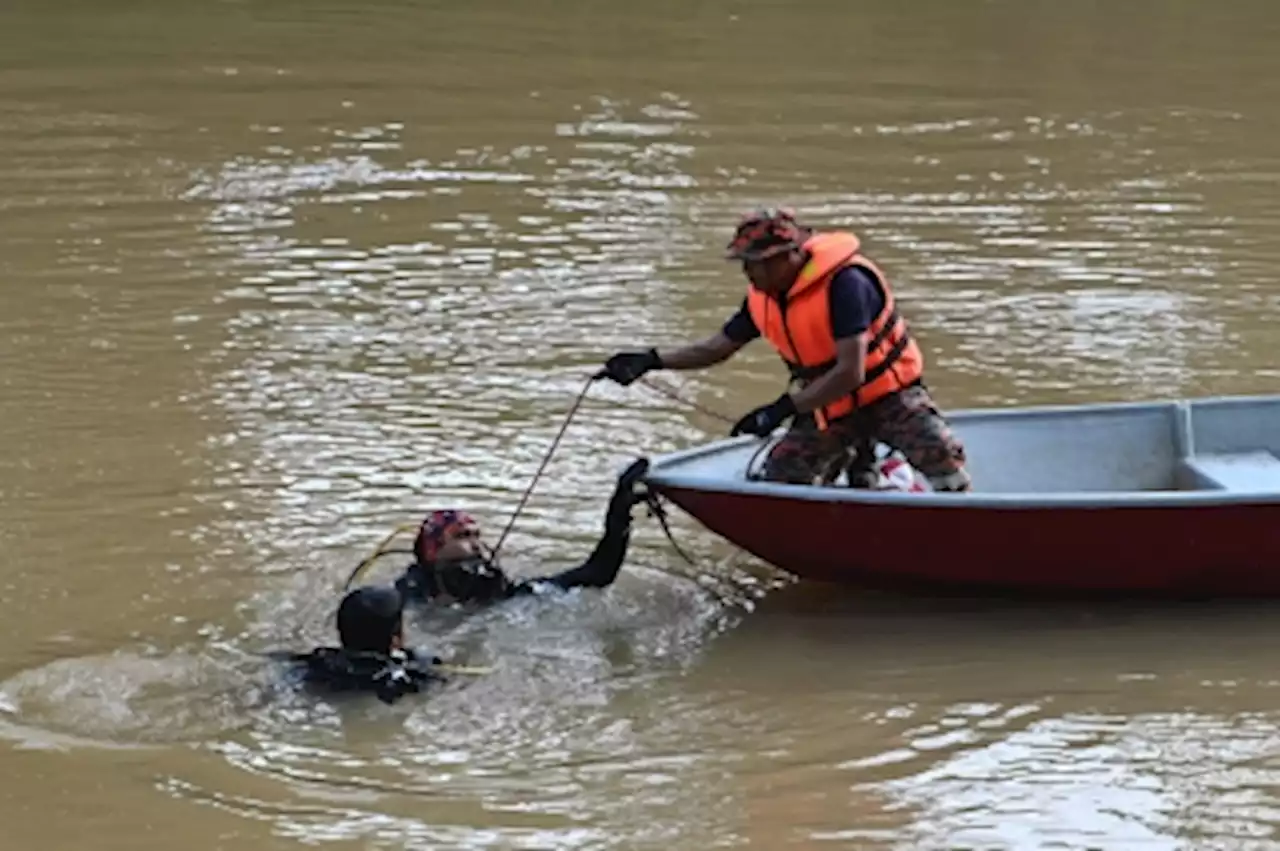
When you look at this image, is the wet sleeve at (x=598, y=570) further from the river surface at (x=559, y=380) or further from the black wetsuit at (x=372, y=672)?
the black wetsuit at (x=372, y=672)

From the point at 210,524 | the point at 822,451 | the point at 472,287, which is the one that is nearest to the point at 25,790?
the point at 210,524

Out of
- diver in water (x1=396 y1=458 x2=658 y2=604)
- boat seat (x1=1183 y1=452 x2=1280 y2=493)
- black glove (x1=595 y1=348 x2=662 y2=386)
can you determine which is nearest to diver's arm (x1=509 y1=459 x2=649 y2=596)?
diver in water (x1=396 y1=458 x2=658 y2=604)

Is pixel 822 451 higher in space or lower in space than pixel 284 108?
lower

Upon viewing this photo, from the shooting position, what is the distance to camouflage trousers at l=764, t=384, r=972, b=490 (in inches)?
279

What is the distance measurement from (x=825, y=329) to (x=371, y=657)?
1690mm

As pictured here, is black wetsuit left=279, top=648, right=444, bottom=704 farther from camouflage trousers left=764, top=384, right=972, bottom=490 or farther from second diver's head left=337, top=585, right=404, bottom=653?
camouflage trousers left=764, top=384, right=972, bottom=490

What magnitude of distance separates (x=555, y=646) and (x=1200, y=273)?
5066 mm

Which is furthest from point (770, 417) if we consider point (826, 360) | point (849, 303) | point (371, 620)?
point (371, 620)

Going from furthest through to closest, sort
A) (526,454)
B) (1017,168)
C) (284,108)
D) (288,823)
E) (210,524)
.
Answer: (284,108), (1017,168), (526,454), (210,524), (288,823)

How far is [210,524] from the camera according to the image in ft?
26.6

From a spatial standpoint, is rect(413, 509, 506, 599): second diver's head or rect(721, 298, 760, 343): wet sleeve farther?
rect(721, 298, 760, 343): wet sleeve

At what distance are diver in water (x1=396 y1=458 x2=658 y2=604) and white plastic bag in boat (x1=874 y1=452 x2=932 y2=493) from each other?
77 centimetres

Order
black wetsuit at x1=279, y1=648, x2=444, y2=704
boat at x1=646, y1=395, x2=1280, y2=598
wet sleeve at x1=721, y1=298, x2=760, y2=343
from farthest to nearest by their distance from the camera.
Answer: wet sleeve at x1=721, y1=298, x2=760, y2=343, boat at x1=646, y1=395, x2=1280, y2=598, black wetsuit at x1=279, y1=648, x2=444, y2=704

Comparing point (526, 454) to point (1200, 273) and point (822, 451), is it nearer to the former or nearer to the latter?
point (822, 451)
